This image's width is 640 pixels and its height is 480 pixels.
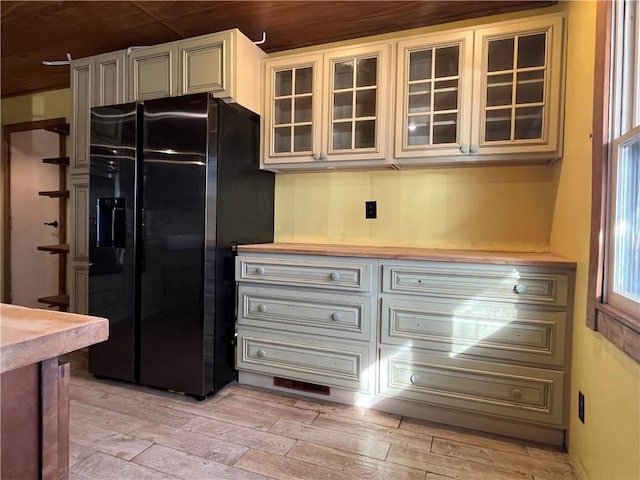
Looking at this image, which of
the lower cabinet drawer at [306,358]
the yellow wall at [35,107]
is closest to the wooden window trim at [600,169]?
the lower cabinet drawer at [306,358]

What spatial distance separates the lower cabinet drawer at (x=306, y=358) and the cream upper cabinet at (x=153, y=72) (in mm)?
1668

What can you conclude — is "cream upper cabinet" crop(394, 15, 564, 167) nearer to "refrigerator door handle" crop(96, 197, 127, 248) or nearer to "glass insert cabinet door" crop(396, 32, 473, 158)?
"glass insert cabinet door" crop(396, 32, 473, 158)

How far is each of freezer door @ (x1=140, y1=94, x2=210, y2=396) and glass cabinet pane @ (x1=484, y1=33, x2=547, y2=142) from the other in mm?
1608

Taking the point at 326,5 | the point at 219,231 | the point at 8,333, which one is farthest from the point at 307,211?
the point at 8,333

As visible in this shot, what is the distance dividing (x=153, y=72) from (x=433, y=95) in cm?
182

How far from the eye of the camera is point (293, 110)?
2355 mm

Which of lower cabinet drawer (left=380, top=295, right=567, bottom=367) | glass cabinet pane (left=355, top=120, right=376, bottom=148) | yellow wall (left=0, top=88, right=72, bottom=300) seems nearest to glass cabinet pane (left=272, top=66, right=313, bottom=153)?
glass cabinet pane (left=355, top=120, right=376, bottom=148)

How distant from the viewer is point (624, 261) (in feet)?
3.95

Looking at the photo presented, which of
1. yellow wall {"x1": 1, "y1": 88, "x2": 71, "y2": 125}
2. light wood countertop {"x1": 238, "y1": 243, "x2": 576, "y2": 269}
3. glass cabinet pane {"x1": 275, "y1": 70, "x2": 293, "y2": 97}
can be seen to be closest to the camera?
light wood countertop {"x1": 238, "y1": 243, "x2": 576, "y2": 269}

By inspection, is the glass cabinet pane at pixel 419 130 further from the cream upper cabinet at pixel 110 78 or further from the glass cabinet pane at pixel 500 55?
the cream upper cabinet at pixel 110 78

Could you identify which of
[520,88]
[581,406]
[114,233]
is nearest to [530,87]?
[520,88]

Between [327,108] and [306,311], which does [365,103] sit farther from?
[306,311]

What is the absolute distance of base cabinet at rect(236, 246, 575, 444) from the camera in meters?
1.67

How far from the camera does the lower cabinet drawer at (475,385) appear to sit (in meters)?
1.66
